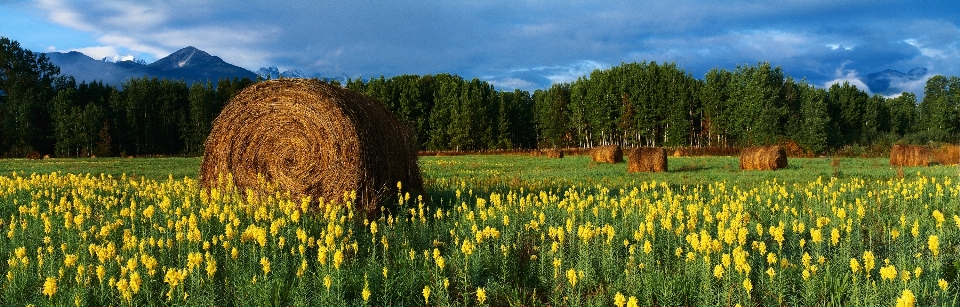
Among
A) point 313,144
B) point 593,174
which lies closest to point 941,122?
point 593,174

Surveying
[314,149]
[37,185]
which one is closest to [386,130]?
[314,149]

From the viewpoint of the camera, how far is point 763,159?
26.8 m

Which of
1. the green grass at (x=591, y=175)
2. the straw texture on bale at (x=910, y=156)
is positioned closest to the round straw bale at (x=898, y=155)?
the straw texture on bale at (x=910, y=156)

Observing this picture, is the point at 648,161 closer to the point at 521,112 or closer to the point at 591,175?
the point at 591,175

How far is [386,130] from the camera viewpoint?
10430 mm

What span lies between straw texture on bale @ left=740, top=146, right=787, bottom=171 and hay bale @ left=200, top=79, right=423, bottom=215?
20.9 metres

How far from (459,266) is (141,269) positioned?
3037mm

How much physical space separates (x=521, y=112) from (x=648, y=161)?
5873 cm

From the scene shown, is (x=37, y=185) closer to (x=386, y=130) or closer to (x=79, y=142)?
(x=386, y=130)

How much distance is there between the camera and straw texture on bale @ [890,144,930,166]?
92.0 feet

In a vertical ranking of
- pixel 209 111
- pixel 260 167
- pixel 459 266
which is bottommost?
pixel 459 266

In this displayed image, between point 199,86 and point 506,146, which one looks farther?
point 506,146

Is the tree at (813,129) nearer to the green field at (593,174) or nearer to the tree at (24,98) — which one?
the green field at (593,174)

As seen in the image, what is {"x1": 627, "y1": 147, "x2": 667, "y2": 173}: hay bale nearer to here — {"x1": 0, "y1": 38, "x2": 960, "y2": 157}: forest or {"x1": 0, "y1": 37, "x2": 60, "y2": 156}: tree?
{"x1": 0, "y1": 38, "x2": 960, "y2": 157}: forest
